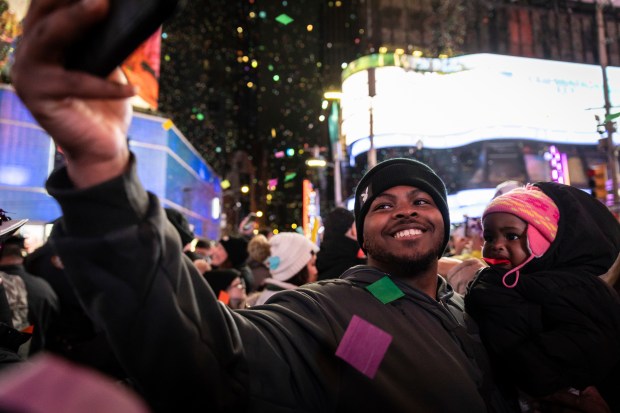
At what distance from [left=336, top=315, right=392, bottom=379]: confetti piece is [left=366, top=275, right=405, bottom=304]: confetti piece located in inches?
12.4

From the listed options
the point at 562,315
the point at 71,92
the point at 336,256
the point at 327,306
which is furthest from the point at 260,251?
the point at 71,92

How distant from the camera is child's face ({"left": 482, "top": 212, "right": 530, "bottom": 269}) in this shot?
8.79ft

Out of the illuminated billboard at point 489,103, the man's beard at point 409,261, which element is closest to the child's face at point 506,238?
the man's beard at point 409,261

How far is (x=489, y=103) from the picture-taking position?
32500mm

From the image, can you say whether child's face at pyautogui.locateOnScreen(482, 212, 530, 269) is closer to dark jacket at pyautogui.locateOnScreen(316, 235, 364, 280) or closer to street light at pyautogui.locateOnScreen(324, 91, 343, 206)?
dark jacket at pyautogui.locateOnScreen(316, 235, 364, 280)

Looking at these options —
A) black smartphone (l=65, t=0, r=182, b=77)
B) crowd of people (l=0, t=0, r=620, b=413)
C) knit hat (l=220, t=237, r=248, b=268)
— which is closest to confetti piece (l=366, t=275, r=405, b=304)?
crowd of people (l=0, t=0, r=620, b=413)

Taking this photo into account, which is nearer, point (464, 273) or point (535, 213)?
point (535, 213)

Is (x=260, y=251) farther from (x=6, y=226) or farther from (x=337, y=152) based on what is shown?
(x=337, y=152)

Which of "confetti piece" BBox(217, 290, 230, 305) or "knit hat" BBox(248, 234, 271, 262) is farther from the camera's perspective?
"knit hat" BBox(248, 234, 271, 262)

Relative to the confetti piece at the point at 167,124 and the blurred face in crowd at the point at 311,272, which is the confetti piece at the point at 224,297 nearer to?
the blurred face in crowd at the point at 311,272

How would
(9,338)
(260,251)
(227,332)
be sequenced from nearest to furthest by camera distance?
(227,332), (9,338), (260,251)

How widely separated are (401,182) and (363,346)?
3.89ft

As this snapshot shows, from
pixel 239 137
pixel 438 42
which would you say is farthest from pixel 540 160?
pixel 239 137

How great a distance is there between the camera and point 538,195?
9.04ft
